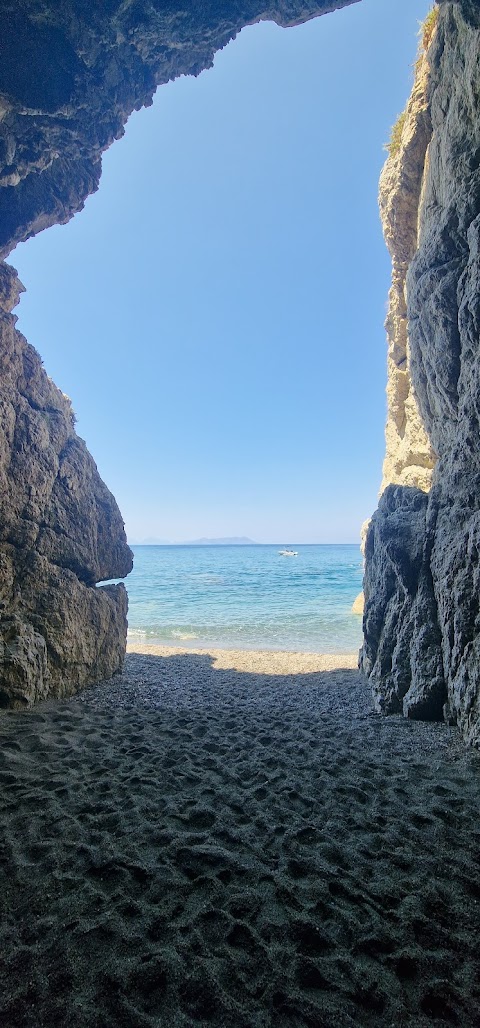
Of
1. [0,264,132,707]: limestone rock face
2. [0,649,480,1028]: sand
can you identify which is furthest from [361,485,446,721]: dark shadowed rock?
[0,264,132,707]: limestone rock face

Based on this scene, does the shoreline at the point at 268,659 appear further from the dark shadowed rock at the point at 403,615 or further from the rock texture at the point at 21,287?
the rock texture at the point at 21,287

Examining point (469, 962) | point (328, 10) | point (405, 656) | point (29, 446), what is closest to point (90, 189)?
point (328, 10)

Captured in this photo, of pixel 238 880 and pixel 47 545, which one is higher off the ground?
pixel 47 545

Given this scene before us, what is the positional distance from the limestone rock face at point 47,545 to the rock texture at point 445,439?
6406 mm

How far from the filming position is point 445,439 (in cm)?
786

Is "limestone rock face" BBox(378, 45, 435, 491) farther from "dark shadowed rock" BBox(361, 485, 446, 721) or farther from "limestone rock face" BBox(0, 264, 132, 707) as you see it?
"limestone rock face" BBox(0, 264, 132, 707)

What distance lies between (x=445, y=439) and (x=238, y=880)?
750 centimetres

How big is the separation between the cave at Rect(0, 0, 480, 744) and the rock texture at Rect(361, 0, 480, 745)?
37mm

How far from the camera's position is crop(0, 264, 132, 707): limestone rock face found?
7.79m

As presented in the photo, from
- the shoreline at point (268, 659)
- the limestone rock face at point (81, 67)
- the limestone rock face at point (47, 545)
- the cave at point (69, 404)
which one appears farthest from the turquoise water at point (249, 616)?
the limestone rock face at point (81, 67)

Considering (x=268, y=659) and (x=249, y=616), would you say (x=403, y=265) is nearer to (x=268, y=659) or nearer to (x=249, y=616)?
(x=268, y=659)

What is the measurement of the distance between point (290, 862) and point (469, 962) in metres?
1.36

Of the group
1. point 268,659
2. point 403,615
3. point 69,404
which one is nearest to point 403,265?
point 403,615

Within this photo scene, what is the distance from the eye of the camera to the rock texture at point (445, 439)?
6090 millimetres
